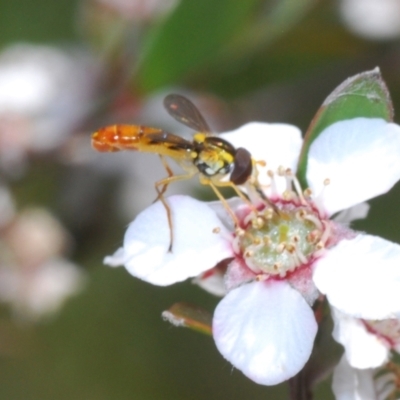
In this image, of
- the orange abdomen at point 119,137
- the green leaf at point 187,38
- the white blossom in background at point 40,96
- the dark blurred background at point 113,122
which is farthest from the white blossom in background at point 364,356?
the white blossom in background at point 40,96

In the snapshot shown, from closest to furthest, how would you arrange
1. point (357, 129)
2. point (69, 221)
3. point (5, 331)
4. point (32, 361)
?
point (357, 129) → point (69, 221) → point (5, 331) → point (32, 361)

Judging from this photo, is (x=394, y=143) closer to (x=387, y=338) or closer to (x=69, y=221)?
(x=387, y=338)

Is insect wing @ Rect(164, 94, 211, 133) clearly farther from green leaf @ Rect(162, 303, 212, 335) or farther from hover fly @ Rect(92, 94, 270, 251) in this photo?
green leaf @ Rect(162, 303, 212, 335)

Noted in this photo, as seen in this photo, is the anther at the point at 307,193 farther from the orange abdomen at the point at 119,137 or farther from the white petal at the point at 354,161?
the orange abdomen at the point at 119,137

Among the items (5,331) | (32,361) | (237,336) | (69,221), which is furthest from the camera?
(32,361)

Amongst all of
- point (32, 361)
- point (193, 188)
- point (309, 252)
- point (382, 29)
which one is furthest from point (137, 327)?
point (309, 252)

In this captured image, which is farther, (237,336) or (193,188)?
(193,188)

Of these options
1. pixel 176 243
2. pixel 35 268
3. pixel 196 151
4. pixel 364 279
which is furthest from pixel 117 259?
pixel 35 268
